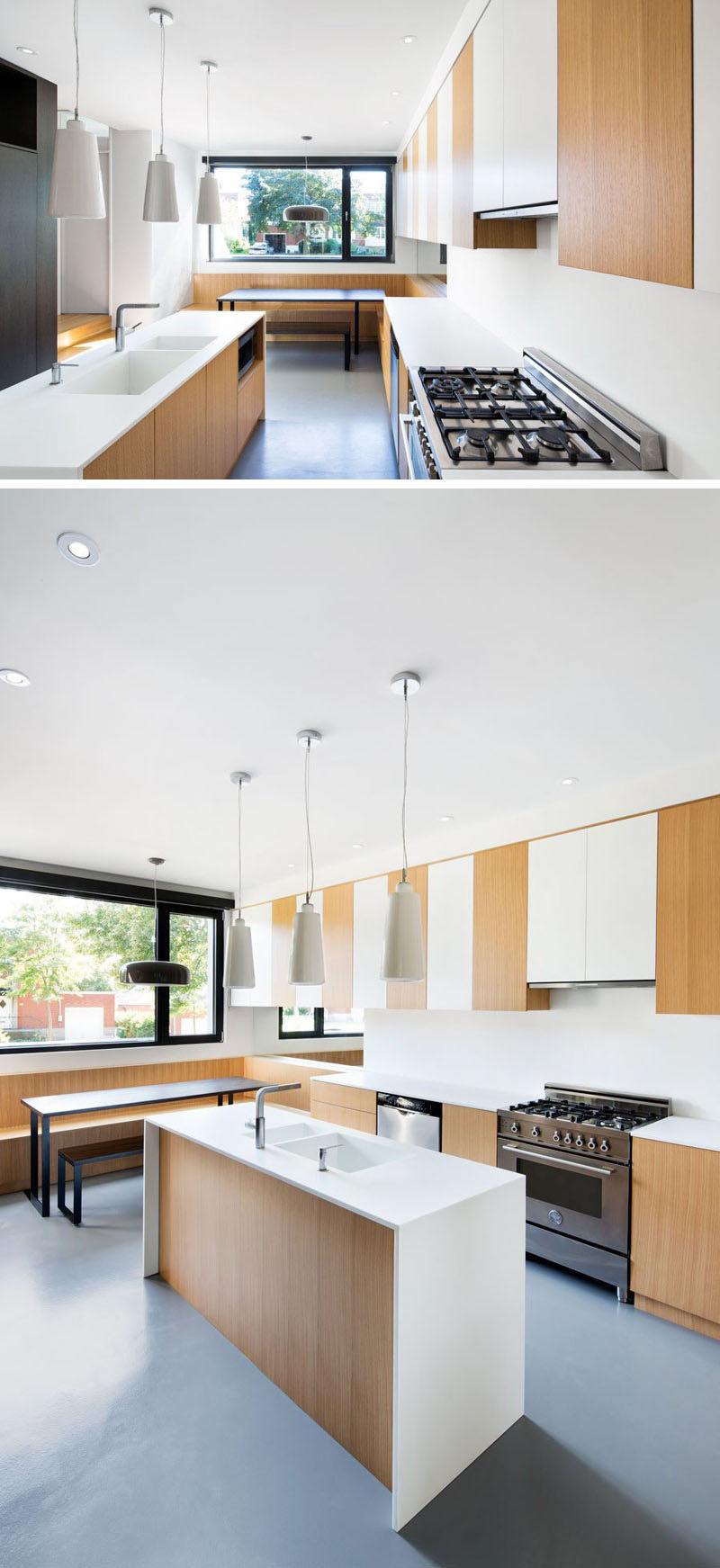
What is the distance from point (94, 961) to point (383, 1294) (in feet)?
15.7

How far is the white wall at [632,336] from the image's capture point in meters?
1.70

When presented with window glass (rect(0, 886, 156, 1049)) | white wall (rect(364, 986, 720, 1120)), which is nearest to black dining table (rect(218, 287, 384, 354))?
white wall (rect(364, 986, 720, 1120))

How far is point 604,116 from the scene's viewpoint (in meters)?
1.71

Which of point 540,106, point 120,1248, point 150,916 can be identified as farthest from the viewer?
point 150,916

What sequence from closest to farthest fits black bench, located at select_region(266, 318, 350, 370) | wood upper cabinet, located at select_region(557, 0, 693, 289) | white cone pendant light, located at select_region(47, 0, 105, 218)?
1. wood upper cabinet, located at select_region(557, 0, 693, 289)
2. white cone pendant light, located at select_region(47, 0, 105, 218)
3. black bench, located at select_region(266, 318, 350, 370)

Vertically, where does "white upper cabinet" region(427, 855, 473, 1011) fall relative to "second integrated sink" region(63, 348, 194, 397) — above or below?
below

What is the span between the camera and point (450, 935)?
5.16 metres

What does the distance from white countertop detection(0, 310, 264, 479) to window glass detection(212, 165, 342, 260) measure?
1353 millimetres

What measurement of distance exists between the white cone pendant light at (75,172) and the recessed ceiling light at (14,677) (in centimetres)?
137

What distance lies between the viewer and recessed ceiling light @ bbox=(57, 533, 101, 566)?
6.12 ft

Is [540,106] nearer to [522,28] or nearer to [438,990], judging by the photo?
[522,28]

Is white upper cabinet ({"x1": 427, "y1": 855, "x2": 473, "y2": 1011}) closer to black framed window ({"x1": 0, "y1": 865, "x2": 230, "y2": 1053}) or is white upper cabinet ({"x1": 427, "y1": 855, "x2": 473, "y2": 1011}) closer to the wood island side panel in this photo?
the wood island side panel

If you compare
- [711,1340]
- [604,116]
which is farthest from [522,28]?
[711,1340]

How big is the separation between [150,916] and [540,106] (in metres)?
6.26
